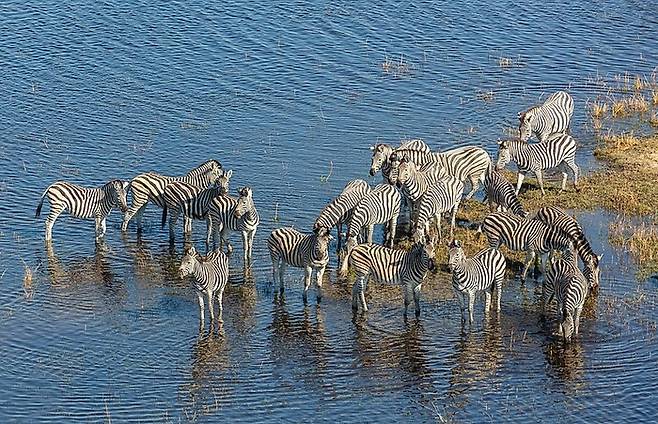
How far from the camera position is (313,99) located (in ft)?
103

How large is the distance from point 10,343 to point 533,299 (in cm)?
803

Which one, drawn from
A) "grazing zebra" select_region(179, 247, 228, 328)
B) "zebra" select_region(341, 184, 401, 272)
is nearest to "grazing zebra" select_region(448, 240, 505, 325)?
"zebra" select_region(341, 184, 401, 272)

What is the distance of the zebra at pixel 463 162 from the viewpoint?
967 inches

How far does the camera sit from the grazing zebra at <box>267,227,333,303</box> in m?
20.4

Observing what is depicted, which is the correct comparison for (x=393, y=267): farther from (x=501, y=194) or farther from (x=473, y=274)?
(x=501, y=194)

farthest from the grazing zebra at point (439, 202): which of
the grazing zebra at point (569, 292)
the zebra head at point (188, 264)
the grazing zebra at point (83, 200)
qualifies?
the grazing zebra at point (83, 200)

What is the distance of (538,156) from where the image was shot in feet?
82.8

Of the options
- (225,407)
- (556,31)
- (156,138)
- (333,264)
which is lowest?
(225,407)

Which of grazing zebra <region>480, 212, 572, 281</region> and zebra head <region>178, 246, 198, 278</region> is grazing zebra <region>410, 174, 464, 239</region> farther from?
zebra head <region>178, 246, 198, 278</region>

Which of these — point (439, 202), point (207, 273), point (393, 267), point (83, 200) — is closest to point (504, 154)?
point (439, 202)

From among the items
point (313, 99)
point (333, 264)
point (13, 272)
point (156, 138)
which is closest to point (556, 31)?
point (313, 99)

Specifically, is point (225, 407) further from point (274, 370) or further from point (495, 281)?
point (495, 281)

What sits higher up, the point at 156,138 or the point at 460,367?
the point at 156,138

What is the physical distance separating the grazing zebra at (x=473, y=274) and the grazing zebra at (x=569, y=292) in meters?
0.86
